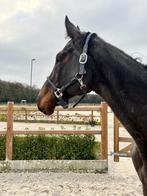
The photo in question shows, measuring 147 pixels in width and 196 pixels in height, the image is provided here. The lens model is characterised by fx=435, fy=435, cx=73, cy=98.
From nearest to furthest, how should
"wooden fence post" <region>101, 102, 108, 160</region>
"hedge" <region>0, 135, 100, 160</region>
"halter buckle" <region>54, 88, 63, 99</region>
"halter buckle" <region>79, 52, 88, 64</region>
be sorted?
1. "halter buckle" <region>79, 52, 88, 64</region>
2. "halter buckle" <region>54, 88, 63, 99</region>
3. "wooden fence post" <region>101, 102, 108, 160</region>
4. "hedge" <region>0, 135, 100, 160</region>

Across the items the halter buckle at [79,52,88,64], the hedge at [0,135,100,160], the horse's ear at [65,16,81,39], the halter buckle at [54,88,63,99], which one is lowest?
the hedge at [0,135,100,160]

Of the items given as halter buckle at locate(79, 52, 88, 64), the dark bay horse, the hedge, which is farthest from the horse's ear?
the hedge

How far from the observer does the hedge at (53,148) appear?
386 inches

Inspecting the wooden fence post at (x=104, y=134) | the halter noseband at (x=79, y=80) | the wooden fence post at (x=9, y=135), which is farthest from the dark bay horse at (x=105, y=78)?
the wooden fence post at (x=9, y=135)

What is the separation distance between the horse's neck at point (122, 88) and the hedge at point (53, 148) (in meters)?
6.60

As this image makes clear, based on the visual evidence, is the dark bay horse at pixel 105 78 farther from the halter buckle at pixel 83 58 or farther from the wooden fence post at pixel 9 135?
the wooden fence post at pixel 9 135

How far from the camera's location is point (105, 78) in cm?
327

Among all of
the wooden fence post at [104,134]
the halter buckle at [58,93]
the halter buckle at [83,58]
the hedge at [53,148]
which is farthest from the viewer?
the hedge at [53,148]

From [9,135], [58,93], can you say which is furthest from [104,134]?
[58,93]

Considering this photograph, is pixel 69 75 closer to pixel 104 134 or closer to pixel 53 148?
pixel 104 134

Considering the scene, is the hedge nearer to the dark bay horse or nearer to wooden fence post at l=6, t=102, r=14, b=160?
wooden fence post at l=6, t=102, r=14, b=160

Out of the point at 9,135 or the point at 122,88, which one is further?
the point at 9,135

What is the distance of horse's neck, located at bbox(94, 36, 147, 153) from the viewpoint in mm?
Answer: 3256

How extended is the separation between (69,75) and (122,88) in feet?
1.36
